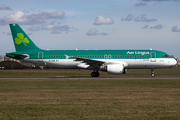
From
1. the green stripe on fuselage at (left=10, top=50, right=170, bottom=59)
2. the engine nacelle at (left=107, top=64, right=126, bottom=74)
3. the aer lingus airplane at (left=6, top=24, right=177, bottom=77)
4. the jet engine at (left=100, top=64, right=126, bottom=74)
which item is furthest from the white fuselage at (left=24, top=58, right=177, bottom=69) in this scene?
the engine nacelle at (left=107, top=64, right=126, bottom=74)

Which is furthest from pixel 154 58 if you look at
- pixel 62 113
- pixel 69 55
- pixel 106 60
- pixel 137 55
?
pixel 62 113

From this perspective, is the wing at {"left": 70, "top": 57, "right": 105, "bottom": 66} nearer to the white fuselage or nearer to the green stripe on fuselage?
the white fuselage

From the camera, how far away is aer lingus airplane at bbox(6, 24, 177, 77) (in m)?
40.3

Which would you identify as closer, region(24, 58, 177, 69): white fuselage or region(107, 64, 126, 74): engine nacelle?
region(107, 64, 126, 74): engine nacelle

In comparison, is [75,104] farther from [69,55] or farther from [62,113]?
[69,55]

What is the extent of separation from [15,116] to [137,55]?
3143cm

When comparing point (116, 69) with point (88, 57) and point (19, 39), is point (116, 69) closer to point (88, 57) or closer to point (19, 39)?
point (88, 57)

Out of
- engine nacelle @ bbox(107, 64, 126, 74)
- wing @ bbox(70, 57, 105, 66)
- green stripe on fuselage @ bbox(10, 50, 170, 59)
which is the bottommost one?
engine nacelle @ bbox(107, 64, 126, 74)

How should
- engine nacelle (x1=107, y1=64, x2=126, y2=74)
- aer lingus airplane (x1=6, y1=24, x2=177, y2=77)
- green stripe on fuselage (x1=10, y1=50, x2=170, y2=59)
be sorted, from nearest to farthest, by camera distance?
1. engine nacelle (x1=107, y1=64, x2=126, y2=74)
2. aer lingus airplane (x1=6, y1=24, x2=177, y2=77)
3. green stripe on fuselage (x1=10, y1=50, x2=170, y2=59)

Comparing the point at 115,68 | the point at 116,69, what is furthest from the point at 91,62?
the point at 116,69

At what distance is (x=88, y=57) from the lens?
135 ft

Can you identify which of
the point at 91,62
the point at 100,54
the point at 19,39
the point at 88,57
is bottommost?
the point at 91,62

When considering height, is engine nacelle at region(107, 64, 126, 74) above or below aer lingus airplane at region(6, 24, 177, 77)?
below

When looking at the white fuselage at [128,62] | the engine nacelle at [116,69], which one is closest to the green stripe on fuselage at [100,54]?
the white fuselage at [128,62]
